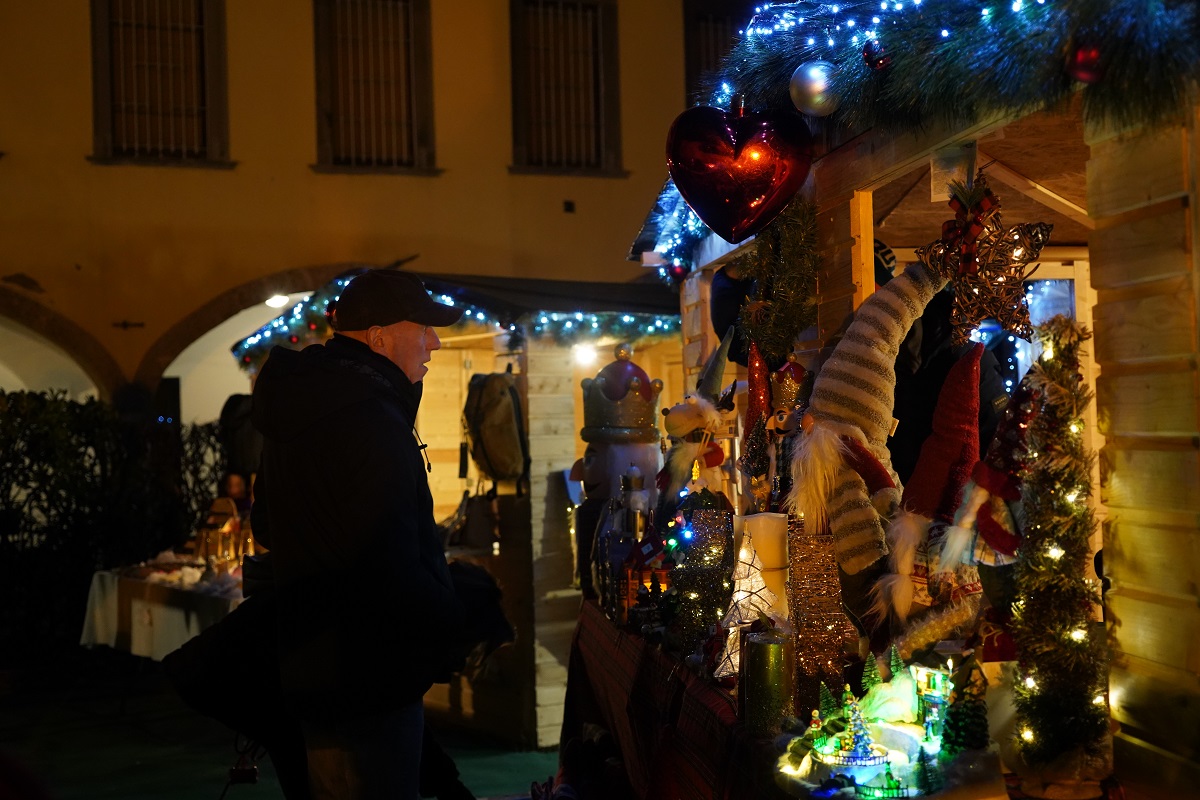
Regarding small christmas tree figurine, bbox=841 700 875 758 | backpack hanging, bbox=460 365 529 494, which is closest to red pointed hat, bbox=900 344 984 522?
small christmas tree figurine, bbox=841 700 875 758

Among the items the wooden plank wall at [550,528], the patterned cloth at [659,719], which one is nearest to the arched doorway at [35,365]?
the wooden plank wall at [550,528]

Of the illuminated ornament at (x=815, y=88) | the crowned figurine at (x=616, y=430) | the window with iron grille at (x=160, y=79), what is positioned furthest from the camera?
the window with iron grille at (x=160, y=79)

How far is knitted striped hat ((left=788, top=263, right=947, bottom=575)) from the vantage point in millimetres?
2877

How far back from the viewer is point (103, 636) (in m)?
7.48

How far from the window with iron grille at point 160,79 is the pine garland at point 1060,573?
33.8 ft

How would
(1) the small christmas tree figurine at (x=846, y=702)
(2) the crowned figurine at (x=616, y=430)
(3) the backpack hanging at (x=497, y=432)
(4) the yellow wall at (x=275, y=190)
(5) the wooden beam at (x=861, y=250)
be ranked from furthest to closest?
(4) the yellow wall at (x=275, y=190) < (3) the backpack hanging at (x=497, y=432) < (2) the crowned figurine at (x=616, y=430) < (5) the wooden beam at (x=861, y=250) < (1) the small christmas tree figurine at (x=846, y=702)

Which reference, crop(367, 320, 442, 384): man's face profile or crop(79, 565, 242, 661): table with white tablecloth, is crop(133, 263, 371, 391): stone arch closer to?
crop(79, 565, 242, 661): table with white tablecloth

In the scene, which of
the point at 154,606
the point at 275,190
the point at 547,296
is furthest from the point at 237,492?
the point at 275,190

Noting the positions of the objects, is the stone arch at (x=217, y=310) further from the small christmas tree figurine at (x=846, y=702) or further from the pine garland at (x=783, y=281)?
the small christmas tree figurine at (x=846, y=702)

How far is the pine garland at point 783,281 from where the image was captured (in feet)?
12.0

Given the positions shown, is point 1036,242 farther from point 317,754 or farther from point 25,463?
point 25,463

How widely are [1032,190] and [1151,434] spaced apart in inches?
71.5

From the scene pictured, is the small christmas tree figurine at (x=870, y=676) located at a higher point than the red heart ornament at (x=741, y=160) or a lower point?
lower

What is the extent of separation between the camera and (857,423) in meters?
3.05
